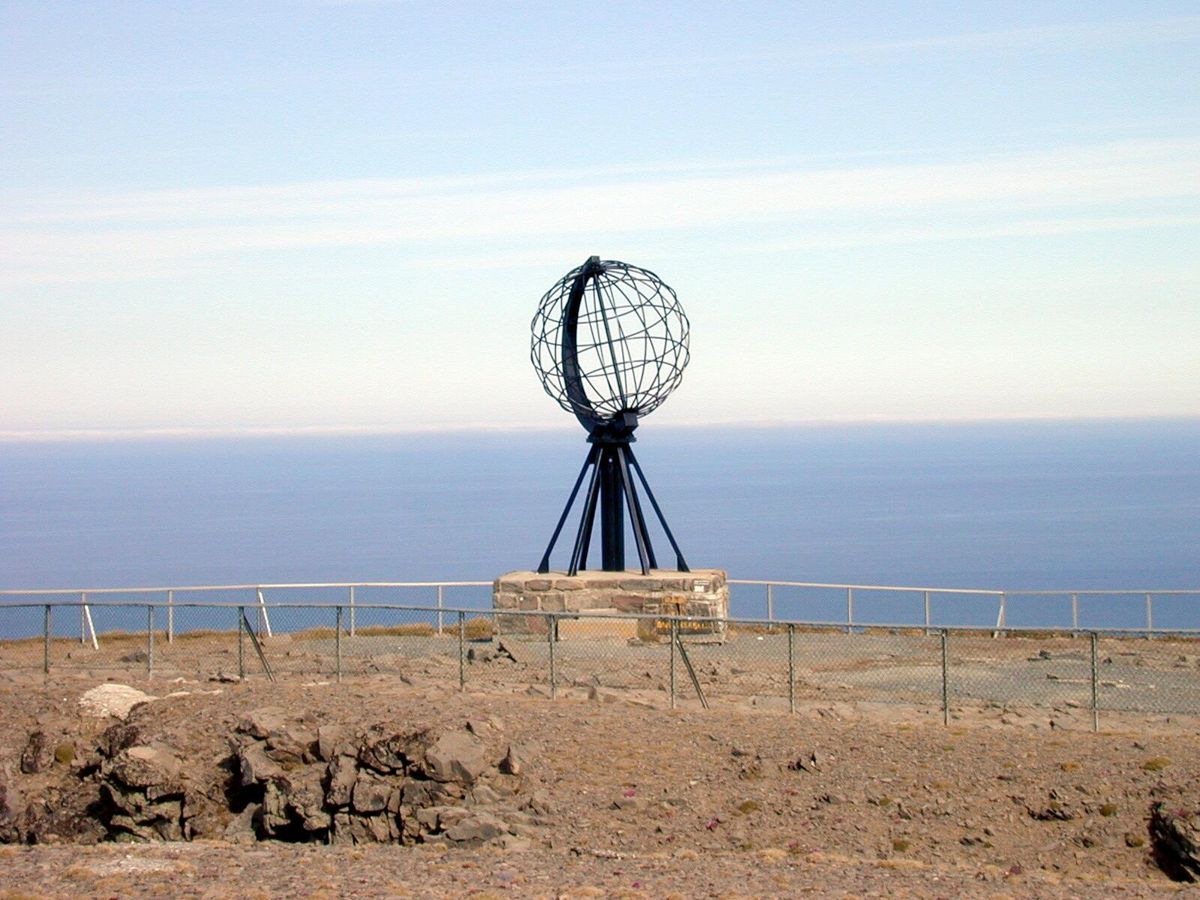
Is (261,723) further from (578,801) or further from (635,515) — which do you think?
(635,515)

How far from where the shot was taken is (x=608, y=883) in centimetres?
1297

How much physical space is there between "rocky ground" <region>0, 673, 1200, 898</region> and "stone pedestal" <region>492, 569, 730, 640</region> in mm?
7153

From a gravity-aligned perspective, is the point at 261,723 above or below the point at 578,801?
above

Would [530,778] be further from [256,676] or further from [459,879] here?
[256,676]

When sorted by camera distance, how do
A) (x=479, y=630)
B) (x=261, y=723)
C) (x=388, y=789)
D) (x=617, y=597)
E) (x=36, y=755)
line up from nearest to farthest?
(x=388, y=789) → (x=261, y=723) → (x=36, y=755) → (x=617, y=597) → (x=479, y=630)

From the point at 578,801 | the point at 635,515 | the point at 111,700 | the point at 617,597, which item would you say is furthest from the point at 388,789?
the point at 635,515

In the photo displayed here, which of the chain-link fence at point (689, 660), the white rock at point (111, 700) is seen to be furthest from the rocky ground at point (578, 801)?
the chain-link fence at point (689, 660)

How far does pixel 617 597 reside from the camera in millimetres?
25781

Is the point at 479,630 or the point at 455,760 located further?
the point at 479,630

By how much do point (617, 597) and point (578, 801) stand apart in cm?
1046

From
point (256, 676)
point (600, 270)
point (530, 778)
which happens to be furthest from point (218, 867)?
point (600, 270)

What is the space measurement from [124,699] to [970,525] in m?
140

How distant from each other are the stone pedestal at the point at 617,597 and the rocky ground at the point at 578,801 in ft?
23.5

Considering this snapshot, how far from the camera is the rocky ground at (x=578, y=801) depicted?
43.5ft
